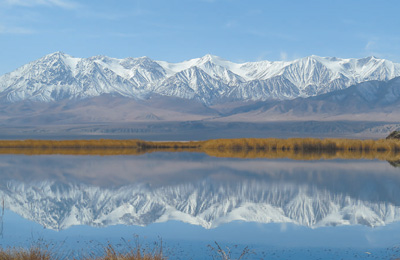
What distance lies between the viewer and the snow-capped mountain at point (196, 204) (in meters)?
16.0

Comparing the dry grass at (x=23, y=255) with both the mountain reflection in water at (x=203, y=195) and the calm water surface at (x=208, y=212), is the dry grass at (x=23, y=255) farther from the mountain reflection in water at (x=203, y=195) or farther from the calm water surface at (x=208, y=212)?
the mountain reflection in water at (x=203, y=195)

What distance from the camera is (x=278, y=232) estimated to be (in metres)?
14.2

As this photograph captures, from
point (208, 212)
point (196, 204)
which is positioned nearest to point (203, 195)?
point (196, 204)

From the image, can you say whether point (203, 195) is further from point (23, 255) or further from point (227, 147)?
point (227, 147)

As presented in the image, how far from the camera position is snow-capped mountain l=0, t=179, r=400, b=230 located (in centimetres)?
1602

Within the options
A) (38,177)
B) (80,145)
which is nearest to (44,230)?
(38,177)

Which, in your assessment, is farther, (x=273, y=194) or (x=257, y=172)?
(x=257, y=172)

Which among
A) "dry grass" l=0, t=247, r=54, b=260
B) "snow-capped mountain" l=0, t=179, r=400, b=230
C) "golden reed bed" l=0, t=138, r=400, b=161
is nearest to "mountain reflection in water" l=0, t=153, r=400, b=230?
"snow-capped mountain" l=0, t=179, r=400, b=230

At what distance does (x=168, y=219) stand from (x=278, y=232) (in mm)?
3533

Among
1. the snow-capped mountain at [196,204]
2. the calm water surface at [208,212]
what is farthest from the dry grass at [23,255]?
the snow-capped mountain at [196,204]

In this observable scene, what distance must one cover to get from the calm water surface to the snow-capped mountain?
0.11 ft

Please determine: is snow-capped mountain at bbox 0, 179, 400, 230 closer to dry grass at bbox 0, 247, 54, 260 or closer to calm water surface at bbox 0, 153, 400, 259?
calm water surface at bbox 0, 153, 400, 259

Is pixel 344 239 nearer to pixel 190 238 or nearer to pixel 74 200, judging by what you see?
pixel 190 238

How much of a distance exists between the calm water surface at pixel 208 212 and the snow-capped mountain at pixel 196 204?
3 cm
